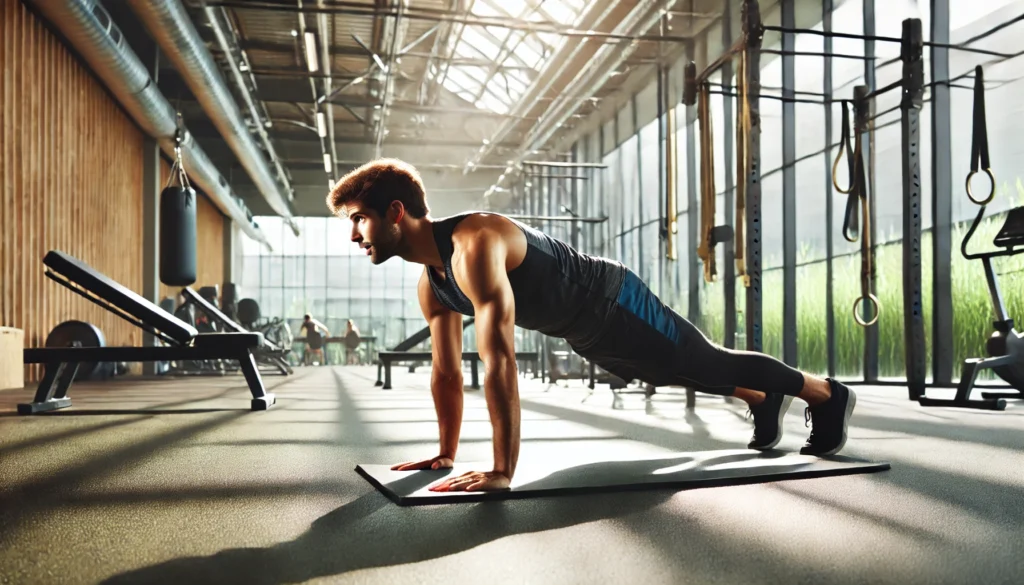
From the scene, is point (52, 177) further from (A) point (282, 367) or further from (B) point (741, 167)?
(B) point (741, 167)

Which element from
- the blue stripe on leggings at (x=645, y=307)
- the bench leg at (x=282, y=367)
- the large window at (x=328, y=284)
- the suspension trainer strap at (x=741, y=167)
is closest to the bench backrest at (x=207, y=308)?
the bench leg at (x=282, y=367)

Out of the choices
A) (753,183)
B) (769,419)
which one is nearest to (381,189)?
(769,419)

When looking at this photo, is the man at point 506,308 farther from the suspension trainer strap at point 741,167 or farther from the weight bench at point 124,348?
the weight bench at point 124,348

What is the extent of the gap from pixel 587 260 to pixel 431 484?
70 centimetres

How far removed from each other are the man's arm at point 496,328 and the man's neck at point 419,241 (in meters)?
0.17

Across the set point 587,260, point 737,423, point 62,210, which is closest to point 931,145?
point 737,423

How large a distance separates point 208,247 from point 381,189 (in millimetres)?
16165

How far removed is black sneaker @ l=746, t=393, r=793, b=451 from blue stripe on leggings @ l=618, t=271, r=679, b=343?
62 centimetres

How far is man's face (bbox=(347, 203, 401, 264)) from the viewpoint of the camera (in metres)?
2.10

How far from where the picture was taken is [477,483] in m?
1.93

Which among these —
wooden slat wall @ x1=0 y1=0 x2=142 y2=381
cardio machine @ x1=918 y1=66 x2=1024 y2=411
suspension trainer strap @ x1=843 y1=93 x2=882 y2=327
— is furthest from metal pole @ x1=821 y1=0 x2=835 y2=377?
wooden slat wall @ x1=0 y1=0 x2=142 y2=381

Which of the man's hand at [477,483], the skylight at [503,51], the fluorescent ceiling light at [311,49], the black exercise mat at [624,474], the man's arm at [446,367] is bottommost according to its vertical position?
the black exercise mat at [624,474]

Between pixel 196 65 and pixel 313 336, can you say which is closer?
pixel 196 65

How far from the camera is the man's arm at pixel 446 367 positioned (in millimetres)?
2312
